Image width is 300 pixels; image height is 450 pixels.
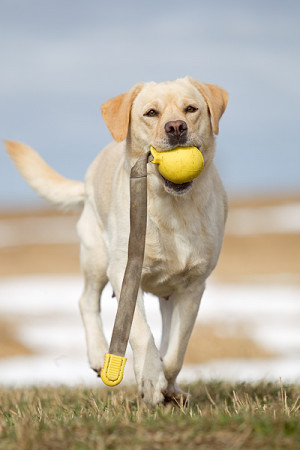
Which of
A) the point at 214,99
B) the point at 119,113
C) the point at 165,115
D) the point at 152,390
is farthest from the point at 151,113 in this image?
the point at 152,390

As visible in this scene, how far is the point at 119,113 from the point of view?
436 centimetres

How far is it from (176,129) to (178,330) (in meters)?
1.42

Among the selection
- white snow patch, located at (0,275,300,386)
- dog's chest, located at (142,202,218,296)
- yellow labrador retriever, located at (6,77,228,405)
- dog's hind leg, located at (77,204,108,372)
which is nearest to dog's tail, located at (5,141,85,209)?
dog's hind leg, located at (77,204,108,372)

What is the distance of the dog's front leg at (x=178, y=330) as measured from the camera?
14.5 ft

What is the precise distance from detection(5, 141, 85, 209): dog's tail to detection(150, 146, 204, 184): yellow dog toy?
2348mm

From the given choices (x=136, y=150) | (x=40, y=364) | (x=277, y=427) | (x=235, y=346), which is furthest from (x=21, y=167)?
(x=235, y=346)

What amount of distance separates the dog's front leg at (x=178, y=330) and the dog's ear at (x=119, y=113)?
1.18 m

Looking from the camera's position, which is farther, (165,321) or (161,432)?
(165,321)

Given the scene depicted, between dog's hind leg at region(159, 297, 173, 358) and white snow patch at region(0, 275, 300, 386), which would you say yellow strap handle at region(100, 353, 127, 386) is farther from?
white snow patch at region(0, 275, 300, 386)

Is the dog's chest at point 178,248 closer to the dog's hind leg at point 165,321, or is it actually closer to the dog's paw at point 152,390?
the dog's hind leg at point 165,321

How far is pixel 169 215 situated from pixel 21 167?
8.24 feet

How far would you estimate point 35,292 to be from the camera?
1706cm

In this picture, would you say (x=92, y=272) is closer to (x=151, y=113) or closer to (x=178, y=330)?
(x=178, y=330)

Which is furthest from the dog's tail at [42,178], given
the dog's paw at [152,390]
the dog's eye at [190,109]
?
the dog's paw at [152,390]
